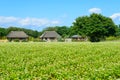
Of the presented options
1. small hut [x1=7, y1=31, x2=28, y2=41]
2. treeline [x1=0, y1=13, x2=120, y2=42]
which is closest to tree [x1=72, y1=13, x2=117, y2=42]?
treeline [x1=0, y1=13, x2=120, y2=42]

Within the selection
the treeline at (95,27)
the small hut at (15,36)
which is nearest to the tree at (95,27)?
the treeline at (95,27)

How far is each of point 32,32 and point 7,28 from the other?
45.7ft

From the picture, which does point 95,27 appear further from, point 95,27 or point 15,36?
point 15,36

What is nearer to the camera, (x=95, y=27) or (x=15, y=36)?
(x=95, y=27)

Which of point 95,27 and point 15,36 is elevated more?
point 95,27

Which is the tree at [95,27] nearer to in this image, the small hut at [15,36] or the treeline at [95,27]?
the treeline at [95,27]

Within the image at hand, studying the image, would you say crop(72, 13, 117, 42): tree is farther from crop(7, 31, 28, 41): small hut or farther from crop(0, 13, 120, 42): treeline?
crop(7, 31, 28, 41): small hut

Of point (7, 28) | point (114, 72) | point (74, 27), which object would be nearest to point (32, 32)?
point (7, 28)

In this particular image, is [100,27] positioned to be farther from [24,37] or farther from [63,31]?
[63,31]

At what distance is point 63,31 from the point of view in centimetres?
16500

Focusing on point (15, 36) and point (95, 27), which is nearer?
point (95, 27)

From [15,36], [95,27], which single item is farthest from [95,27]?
[15,36]

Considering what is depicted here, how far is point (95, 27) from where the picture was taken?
82062 mm

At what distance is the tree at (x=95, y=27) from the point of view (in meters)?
81.9
